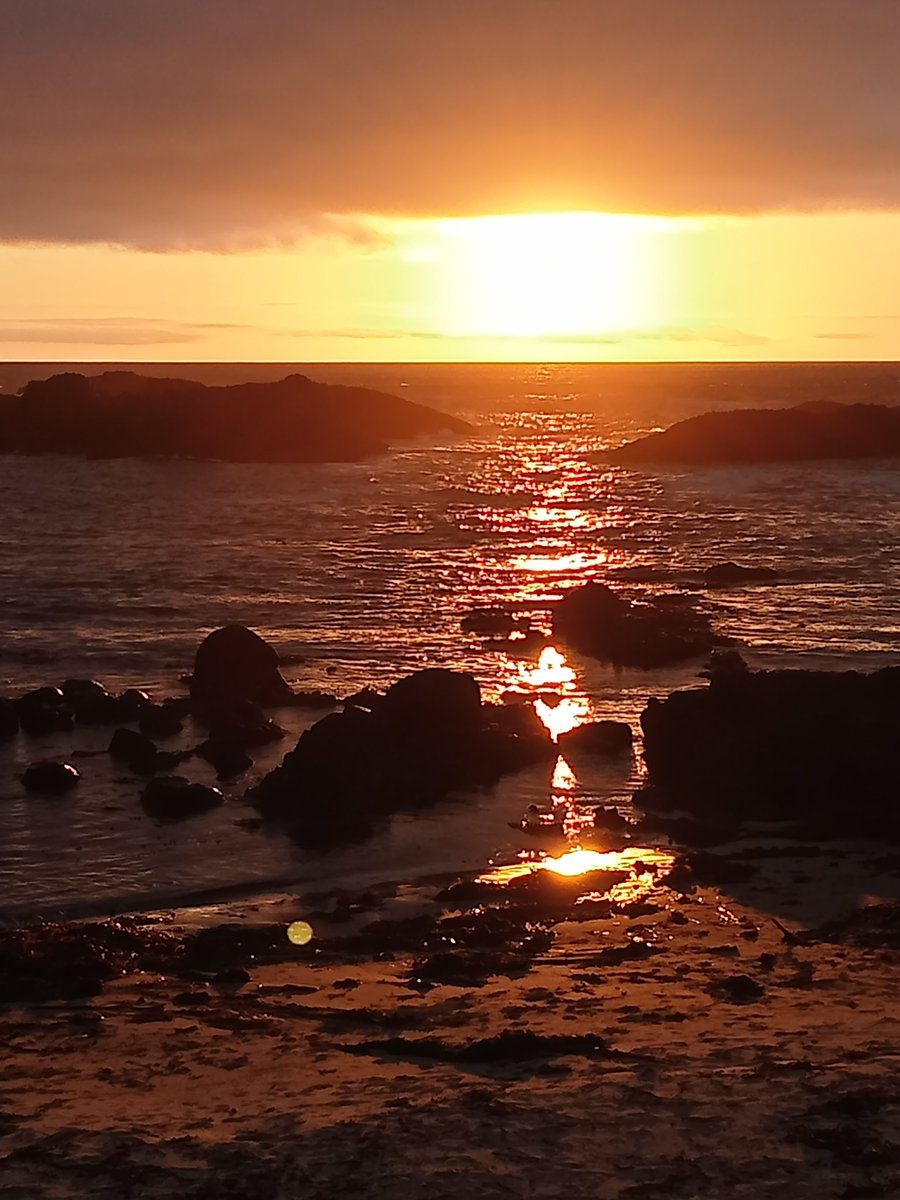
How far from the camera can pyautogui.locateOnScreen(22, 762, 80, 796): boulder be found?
22.2 metres

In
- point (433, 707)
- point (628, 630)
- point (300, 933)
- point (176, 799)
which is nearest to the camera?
point (300, 933)

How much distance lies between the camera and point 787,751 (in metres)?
20.9

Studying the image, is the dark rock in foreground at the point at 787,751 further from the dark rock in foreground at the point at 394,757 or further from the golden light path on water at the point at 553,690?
the golden light path on water at the point at 553,690

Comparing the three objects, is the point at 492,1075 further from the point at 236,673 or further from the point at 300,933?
the point at 236,673

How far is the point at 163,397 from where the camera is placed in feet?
383

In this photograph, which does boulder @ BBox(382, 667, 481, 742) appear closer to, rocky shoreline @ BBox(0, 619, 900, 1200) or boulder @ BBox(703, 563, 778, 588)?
rocky shoreline @ BBox(0, 619, 900, 1200)

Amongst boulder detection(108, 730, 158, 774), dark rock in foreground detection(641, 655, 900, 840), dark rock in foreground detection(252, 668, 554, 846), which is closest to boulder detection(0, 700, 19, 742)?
boulder detection(108, 730, 158, 774)

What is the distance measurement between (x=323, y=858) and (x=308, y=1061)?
7.18 metres

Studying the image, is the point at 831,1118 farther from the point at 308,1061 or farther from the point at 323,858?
the point at 323,858

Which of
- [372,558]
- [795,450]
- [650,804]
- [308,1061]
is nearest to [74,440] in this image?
[795,450]

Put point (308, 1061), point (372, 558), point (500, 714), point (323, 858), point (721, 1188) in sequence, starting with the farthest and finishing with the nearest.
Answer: point (372, 558), point (500, 714), point (323, 858), point (308, 1061), point (721, 1188)

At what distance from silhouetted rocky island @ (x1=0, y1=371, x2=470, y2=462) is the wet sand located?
91.0 metres

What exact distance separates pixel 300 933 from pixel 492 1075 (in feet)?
15.9

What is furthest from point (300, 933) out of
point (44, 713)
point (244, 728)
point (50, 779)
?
point (44, 713)
